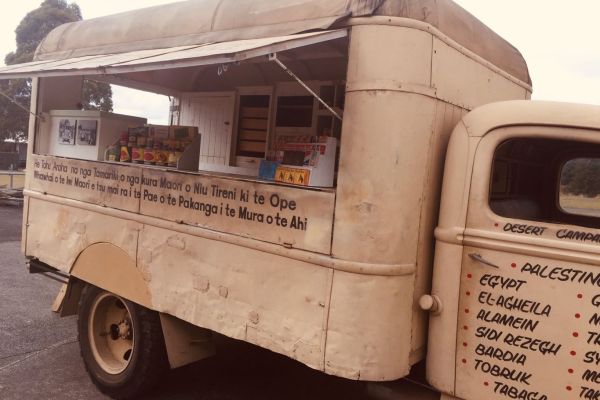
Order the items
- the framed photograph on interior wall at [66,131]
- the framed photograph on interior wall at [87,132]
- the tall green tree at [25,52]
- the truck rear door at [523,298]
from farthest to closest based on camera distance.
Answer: the tall green tree at [25,52], the framed photograph on interior wall at [66,131], the framed photograph on interior wall at [87,132], the truck rear door at [523,298]

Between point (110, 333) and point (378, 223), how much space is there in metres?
2.69

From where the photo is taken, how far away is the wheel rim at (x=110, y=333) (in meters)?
4.05

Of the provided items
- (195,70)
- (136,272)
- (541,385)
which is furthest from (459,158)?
(195,70)

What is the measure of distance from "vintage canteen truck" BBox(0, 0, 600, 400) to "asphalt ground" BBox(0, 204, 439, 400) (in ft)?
1.24

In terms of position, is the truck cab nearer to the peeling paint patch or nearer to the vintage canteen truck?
the vintage canteen truck

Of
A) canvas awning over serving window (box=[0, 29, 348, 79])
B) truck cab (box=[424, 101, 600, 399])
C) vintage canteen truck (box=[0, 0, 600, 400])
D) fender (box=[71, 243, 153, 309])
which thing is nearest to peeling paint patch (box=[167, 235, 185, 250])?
vintage canteen truck (box=[0, 0, 600, 400])

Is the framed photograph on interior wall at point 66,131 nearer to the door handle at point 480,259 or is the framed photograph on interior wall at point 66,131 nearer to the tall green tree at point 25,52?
the door handle at point 480,259

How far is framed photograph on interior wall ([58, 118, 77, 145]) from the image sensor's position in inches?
183

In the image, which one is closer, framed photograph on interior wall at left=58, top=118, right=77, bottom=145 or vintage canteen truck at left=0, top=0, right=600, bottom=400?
vintage canteen truck at left=0, top=0, right=600, bottom=400

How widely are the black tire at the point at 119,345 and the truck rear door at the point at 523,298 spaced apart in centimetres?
215

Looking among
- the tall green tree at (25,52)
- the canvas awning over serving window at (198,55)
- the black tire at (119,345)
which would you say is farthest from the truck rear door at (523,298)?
the tall green tree at (25,52)

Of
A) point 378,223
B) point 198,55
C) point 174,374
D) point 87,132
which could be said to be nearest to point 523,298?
point 378,223

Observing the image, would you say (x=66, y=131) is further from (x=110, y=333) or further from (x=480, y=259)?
(x=480, y=259)

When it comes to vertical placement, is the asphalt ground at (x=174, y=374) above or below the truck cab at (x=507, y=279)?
below
